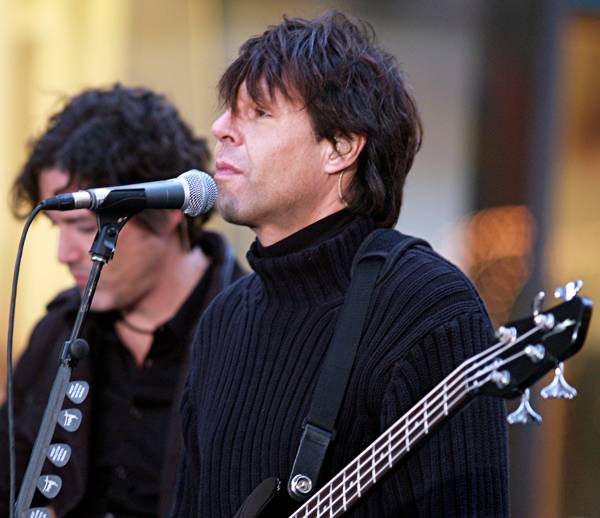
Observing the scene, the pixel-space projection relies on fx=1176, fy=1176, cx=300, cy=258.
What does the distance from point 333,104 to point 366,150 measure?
14cm

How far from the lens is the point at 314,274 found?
2.58m

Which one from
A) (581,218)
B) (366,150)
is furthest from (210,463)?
(581,218)

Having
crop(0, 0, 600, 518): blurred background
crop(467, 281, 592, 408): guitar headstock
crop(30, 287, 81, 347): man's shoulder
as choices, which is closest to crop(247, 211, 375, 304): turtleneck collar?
crop(467, 281, 592, 408): guitar headstock

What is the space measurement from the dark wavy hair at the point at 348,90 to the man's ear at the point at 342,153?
0.02 m

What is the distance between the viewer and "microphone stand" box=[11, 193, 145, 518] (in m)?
2.27

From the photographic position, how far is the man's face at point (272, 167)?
8.41 feet

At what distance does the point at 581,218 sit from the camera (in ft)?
18.4

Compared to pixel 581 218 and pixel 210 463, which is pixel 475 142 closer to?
pixel 581 218

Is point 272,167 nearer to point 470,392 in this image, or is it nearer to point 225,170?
point 225,170

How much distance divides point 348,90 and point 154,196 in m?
Result: 0.56

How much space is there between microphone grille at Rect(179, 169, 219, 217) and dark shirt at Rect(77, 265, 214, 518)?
1115 millimetres

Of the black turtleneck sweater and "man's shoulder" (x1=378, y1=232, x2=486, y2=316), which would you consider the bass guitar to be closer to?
the black turtleneck sweater

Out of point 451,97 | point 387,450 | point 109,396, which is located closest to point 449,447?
point 387,450

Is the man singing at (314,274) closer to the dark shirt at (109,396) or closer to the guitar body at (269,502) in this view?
the guitar body at (269,502)
